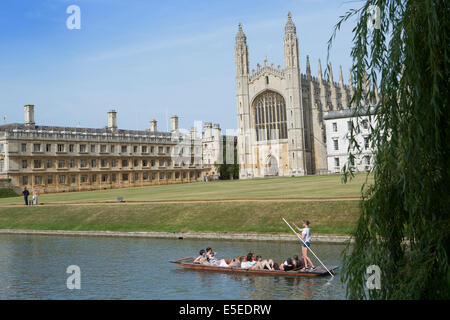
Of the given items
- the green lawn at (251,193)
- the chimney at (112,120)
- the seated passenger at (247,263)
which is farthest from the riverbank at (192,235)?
the chimney at (112,120)

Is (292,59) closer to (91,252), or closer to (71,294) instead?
(91,252)

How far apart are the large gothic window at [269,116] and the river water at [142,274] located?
6179 cm

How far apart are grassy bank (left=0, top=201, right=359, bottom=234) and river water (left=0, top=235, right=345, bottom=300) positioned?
2.33m

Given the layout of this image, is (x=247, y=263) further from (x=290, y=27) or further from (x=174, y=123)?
(x=174, y=123)

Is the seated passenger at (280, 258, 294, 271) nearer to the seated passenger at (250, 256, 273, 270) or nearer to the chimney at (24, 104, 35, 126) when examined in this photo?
the seated passenger at (250, 256, 273, 270)

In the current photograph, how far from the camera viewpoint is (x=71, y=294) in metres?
16.5

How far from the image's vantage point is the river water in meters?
16.2

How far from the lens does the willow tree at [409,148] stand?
8.54m

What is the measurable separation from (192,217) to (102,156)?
1929 inches

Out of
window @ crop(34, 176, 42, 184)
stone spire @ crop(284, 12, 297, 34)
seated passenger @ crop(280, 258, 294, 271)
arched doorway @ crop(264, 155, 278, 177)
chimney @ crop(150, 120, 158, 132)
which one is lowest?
seated passenger @ crop(280, 258, 294, 271)

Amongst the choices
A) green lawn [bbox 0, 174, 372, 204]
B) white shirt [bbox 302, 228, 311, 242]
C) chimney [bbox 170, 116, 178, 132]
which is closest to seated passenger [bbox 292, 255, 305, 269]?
white shirt [bbox 302, 228, 311, 242]

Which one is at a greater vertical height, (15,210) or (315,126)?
(315,126)
